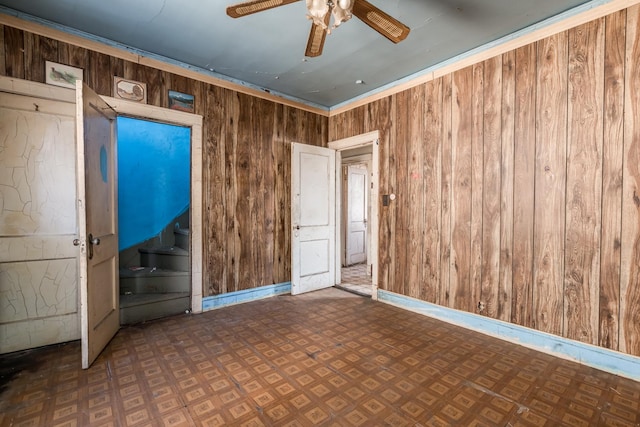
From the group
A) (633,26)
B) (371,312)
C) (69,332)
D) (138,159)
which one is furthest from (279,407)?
(138,159)

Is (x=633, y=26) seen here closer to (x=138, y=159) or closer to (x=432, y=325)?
(x=432, y=325)

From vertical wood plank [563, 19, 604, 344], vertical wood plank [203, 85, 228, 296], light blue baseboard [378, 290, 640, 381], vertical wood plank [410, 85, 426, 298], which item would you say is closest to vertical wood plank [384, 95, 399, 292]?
vertical wood plank [410, 85, 426, 298]

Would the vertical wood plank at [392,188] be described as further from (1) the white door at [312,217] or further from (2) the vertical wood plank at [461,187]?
(1) the white door at [312,217]

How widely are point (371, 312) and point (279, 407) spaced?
6.03 feet

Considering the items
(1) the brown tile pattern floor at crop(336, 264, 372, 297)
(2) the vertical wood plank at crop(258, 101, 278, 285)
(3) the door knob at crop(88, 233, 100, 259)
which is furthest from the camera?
(1) the brown tile pattern floor at crop(336, 264, 372, 297)

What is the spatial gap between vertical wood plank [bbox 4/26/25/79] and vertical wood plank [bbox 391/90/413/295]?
12.2 feet

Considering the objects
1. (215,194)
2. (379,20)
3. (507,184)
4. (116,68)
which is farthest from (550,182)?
(116,68)

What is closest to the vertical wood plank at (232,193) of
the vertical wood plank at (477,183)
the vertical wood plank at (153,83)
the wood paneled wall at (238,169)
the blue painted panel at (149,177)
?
the wood paneled wall at (238,169)

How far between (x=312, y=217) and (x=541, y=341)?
288cm

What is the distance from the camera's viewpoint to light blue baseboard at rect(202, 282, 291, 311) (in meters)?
3.44

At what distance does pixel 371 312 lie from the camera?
3400 mm

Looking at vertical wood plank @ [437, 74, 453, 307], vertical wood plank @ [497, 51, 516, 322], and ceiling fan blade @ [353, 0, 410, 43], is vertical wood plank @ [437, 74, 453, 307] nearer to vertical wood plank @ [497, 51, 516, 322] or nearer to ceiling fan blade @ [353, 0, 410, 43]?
vertical wood plank @ [497, 51, 516, 322]

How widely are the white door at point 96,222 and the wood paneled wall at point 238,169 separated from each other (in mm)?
584

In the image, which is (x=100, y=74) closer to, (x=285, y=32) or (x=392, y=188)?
(x=285, y=32)
